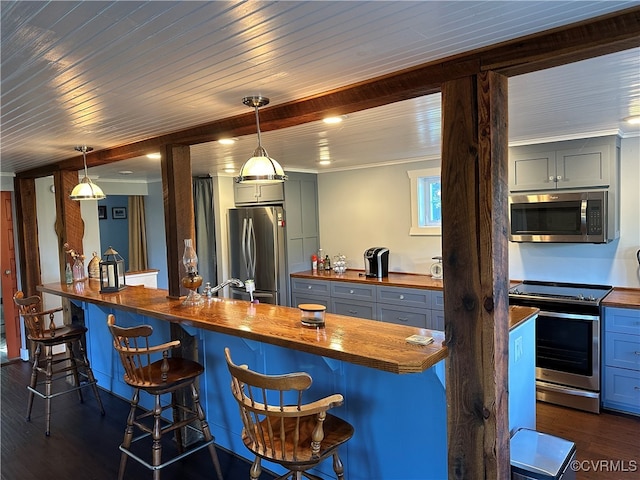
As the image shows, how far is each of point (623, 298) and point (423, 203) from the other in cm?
221

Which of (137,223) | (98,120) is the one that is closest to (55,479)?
(98,120)

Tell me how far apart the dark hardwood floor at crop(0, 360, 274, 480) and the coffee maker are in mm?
2709

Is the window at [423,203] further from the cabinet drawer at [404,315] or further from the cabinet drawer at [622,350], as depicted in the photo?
the cabinet drawer at [622,350]

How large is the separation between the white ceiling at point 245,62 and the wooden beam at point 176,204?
0.23m

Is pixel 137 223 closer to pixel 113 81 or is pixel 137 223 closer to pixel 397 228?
pixel 397 228

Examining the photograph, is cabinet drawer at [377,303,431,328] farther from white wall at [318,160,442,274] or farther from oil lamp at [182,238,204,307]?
oil lamp at [182,238,204,307]

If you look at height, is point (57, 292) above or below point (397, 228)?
below

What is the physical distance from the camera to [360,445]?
7.41 ft

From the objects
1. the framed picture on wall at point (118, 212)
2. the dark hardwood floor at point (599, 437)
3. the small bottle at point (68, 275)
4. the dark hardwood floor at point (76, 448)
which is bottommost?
the dark hardwood floor at point (599, 437)

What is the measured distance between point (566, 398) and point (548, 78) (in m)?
2.63

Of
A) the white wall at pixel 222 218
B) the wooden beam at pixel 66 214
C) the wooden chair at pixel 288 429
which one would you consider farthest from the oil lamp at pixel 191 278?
the white wall at pixel 222 218

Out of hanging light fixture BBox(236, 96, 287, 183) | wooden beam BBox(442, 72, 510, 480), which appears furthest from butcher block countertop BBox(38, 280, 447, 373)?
hanging light fixture BBox(236, 96, 287, 183)

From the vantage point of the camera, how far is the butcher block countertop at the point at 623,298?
3242 millimetres

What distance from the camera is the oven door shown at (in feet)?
11.0
